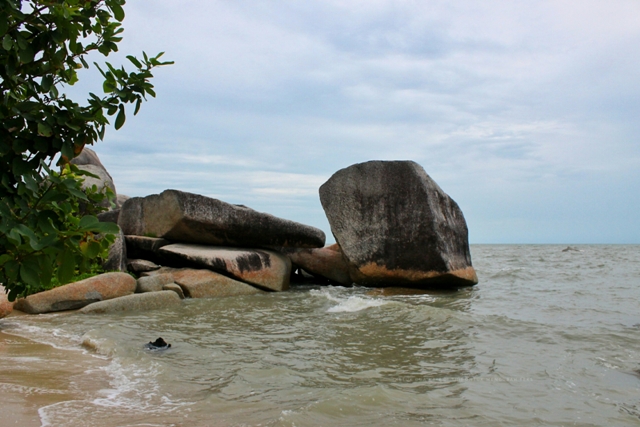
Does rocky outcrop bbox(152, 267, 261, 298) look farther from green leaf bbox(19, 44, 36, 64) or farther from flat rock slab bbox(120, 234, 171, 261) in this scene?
green leaf bbox(19, 44, 36, 64)

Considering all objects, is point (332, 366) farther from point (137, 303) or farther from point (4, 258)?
point (137, 303)

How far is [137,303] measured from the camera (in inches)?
334

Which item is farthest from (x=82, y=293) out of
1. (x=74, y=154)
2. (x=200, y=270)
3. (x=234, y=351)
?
(x=74, y=154)

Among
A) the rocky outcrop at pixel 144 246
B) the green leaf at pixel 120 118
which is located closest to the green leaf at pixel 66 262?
the green leaf at pixel 120 118

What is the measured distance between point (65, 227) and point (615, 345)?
622 centimetres

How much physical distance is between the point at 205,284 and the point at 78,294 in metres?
2.45

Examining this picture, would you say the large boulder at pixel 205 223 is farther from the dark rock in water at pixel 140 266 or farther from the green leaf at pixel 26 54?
the green leaf at pixel 26 54

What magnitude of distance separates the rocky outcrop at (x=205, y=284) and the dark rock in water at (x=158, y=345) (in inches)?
167

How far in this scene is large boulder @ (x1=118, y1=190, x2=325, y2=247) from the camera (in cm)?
1127

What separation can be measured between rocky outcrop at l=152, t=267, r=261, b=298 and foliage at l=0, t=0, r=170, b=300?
26.8 feet

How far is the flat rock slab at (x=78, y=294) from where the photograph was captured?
26.3 ft

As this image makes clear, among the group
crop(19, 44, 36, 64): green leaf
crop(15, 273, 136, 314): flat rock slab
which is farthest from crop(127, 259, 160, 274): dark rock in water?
crop(19, 44, 36, 64): green leaf

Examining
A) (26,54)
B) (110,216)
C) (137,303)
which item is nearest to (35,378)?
(26,54)

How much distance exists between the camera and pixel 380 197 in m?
12.0
